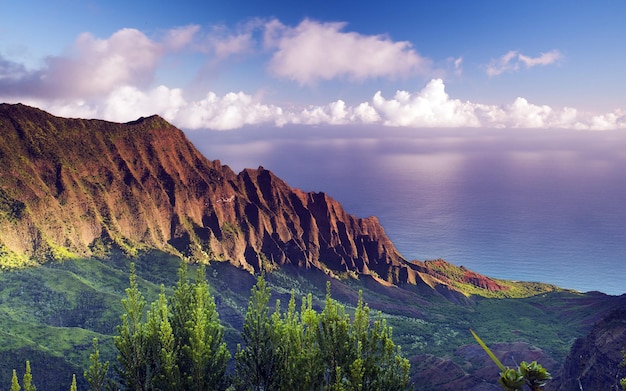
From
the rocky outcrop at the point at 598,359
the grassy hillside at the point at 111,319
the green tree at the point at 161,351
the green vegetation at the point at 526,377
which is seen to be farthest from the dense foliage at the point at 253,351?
the grassy hillside at the point at 111,319

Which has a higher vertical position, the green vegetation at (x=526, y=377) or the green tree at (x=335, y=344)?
the green vegetation at (x=526, y=377)

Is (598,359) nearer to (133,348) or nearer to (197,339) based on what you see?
(197,339)

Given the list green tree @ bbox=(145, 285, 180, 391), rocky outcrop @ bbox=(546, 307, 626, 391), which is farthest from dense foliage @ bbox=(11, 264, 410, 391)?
rocky outcrop @ bbox=(546, 307, 626, 391)

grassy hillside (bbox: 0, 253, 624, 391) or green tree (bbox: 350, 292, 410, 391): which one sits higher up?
green tree (bbox: 350, 292, 410, 391)

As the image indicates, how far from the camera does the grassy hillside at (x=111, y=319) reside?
3986 inches

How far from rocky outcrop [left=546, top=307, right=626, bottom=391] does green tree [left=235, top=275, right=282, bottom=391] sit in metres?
74.9

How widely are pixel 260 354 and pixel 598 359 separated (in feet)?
287

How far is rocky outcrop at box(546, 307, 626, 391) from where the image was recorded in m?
88.1

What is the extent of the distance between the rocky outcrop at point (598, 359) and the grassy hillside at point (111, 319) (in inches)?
1090

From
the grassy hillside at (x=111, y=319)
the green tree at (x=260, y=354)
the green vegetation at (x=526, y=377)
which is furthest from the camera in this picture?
the grassy hillside at (x=111, y=319)

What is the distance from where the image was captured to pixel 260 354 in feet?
111

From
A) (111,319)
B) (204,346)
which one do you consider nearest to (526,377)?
(204,346)

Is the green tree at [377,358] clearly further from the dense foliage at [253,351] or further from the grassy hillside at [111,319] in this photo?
the grassy hillside at [111,319]

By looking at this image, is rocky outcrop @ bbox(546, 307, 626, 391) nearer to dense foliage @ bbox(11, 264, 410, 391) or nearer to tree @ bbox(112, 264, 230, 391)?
dense foliage @ bbox(11, 264, 410, 391)
